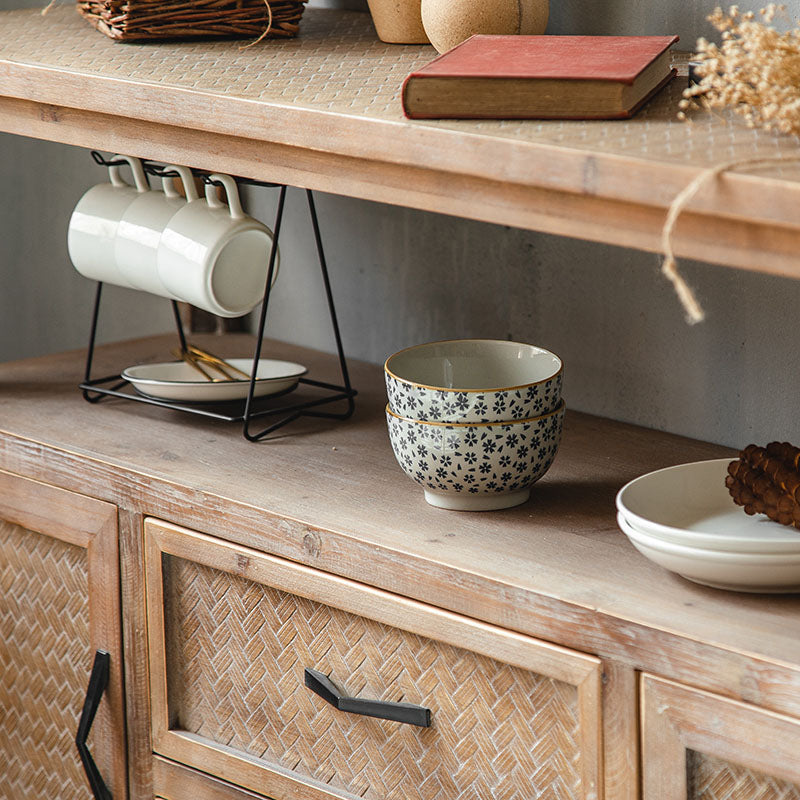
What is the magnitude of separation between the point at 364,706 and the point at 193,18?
72cm

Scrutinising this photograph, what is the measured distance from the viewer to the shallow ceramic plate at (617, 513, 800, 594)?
0.92m

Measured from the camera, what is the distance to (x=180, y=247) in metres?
1.33

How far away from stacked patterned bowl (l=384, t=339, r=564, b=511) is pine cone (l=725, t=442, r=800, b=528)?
0.17m

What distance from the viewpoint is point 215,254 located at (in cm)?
132

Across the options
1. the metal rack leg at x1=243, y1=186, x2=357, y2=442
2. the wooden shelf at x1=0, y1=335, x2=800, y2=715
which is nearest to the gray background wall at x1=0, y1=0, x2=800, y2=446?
the wooden shelf at x1=0, y1=335, x2=800, y2=715

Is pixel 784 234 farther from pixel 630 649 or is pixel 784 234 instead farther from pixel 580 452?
pixel 580 452

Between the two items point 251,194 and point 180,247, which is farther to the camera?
point 251,194

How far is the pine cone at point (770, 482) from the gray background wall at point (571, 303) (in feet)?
0.84

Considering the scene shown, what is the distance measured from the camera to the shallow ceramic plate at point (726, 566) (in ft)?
3.03

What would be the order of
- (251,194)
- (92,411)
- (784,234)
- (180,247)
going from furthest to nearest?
(251,194) < (92,411) < (180,247) < (784,234)

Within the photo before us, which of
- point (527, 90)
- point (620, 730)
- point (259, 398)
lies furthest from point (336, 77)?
point (620, 730)

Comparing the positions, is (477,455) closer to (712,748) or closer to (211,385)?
(712,748)

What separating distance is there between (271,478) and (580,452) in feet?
1.07

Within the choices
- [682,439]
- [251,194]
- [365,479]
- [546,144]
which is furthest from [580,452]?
[251,194]
